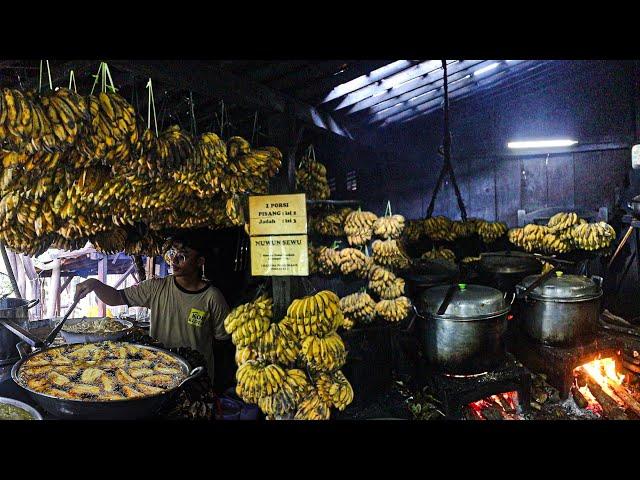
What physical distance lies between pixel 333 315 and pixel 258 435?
3.14 feet

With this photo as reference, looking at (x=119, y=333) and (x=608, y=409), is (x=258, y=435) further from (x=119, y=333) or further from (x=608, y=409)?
(x=608, y=409)

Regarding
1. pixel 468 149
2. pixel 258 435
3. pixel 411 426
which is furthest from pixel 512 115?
pixel 258 435

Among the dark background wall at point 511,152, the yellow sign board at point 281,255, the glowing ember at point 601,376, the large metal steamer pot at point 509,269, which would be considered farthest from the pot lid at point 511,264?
the yellow sign board at point 281,255

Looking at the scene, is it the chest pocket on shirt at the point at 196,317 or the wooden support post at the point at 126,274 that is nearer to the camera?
the chest pocket on shirt at the point at 196,317

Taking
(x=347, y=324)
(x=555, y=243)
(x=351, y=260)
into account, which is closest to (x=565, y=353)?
(x=555, y=243)

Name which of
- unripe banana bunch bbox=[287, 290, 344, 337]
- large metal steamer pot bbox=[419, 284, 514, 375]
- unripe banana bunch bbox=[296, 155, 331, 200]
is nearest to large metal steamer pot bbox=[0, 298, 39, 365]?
unripe banana bunch bbox=[287, 290, 344, 337]

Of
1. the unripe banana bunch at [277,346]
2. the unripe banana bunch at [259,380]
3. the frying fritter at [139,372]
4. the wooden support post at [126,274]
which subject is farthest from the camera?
the wooden support post at [126,274]

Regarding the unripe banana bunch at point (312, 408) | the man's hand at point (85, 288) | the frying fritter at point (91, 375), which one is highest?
the man's hand at point (85, 288)

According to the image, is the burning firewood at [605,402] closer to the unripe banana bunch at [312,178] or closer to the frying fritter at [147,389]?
the unripe banana bunch at [312,178]

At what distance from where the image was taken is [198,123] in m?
4.16

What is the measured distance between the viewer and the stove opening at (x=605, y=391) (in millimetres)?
3801

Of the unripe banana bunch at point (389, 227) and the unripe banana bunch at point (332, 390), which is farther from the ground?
the unripe banana bunch at point (389, 227)

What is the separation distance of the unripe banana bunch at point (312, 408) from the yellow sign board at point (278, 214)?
1209 mm

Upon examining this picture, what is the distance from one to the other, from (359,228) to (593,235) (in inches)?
107
